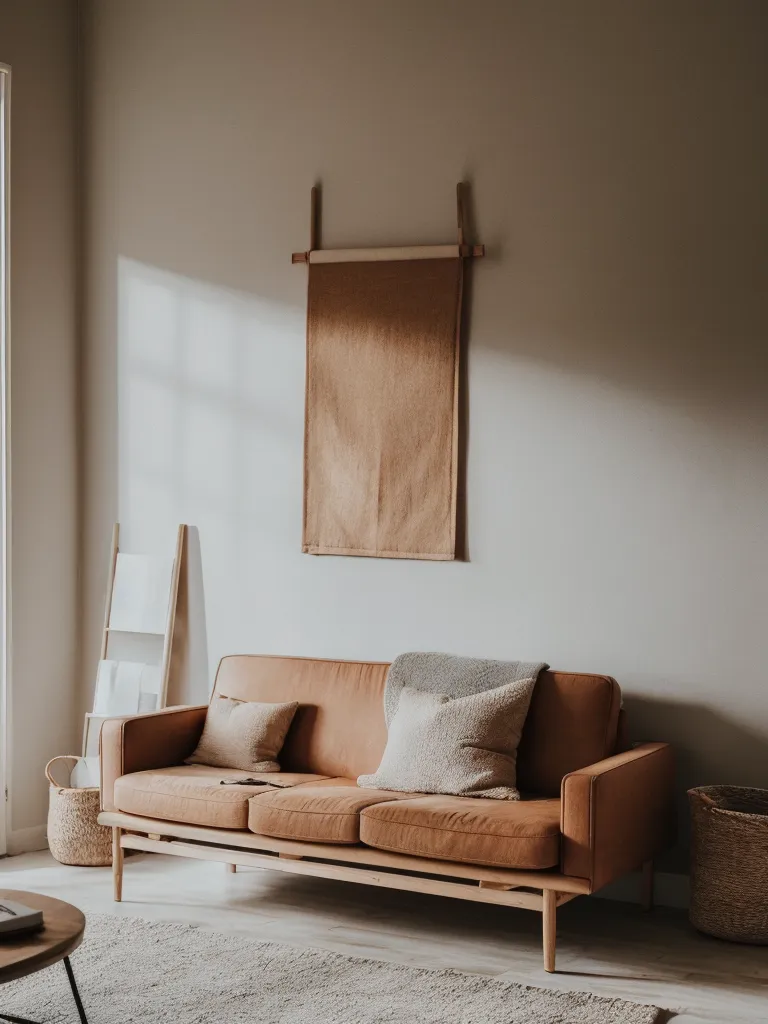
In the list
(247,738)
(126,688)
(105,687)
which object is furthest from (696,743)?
(105,687)

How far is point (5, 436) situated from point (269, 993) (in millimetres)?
2651

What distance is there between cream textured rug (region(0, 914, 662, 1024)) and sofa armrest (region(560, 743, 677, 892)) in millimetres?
389

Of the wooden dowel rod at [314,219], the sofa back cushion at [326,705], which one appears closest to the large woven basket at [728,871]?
the sofa back cushion at [326,705]

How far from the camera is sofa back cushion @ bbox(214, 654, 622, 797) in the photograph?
4.10 metres

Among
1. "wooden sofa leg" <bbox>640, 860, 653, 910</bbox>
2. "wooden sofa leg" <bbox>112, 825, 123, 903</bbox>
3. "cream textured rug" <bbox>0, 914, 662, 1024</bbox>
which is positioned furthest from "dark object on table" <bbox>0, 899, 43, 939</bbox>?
"wooden sofa leg" <bbox>640, 860, 653, 910</bbox>

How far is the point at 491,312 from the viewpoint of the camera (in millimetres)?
4613

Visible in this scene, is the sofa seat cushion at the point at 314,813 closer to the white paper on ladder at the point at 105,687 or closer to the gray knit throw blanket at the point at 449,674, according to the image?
the gray knit throw blanket at the point at 449,674

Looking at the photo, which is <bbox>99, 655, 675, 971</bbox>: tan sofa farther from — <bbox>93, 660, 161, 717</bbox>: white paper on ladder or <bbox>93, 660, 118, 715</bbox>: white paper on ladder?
<bbox>93, 660, 118, 715</bbox>: white paper on ladder

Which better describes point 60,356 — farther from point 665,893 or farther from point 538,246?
point 665,893

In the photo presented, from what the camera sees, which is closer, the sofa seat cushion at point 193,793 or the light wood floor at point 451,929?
the light wood floor at point 451,929

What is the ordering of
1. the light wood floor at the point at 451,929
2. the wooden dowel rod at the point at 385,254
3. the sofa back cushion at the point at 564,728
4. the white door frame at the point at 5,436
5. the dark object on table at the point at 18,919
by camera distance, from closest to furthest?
1. the dark object on table at the point at 18,919
2. the light wood floor at the point at 451,929
3. the sofa back cushion at the point at 564,728
4. the wooden dowel rod at the point at 385,254
5. the white door frame at the point at 5,436

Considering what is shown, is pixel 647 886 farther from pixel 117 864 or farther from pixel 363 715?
pixel 117 864

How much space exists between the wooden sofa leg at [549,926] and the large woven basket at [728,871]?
0.60 metres

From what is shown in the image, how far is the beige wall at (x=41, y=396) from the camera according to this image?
16.9 feet
